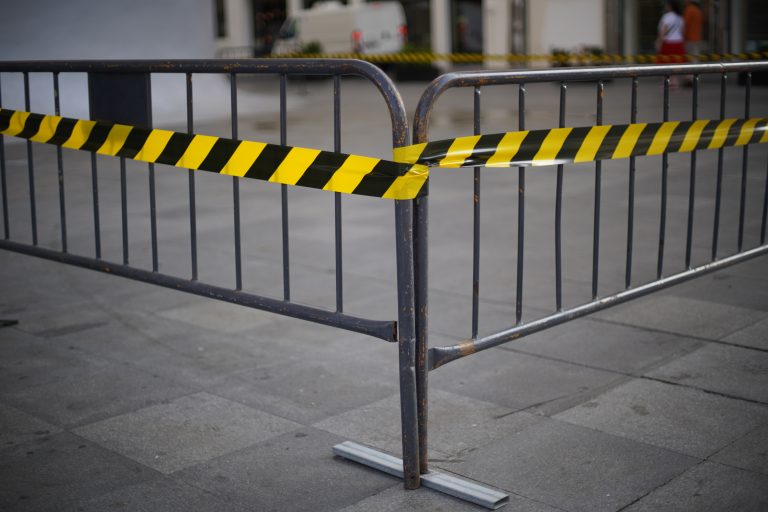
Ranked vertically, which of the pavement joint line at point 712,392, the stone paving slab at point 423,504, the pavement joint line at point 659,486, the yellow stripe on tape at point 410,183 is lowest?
the stone paving slab at point 423,504

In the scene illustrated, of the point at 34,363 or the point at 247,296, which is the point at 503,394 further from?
the point at 34,363

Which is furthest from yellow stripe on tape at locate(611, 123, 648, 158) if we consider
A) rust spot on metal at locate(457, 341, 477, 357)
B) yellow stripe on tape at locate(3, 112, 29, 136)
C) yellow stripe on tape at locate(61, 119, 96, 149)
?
yellow stripe on tape at locate(3, 112, 29, 136)

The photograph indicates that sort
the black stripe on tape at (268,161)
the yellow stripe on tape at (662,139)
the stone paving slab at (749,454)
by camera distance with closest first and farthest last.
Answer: the stone paving slab at (749,454) < the black stripe on tape at (268,161) < the yellow stripe on tape at (662,139)

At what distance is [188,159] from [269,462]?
139 cm

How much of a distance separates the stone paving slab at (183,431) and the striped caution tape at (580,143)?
1.50 metres

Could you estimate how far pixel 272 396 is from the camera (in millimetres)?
4680

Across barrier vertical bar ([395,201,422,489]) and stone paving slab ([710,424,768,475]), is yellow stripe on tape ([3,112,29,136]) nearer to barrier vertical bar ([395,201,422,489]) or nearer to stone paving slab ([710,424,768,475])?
barrier vertical bar ([395,201,422,489])

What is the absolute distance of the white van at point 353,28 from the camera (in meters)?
36.8

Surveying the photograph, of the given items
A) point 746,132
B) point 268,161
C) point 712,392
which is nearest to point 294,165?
point 268,161

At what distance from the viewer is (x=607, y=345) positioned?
533 cm

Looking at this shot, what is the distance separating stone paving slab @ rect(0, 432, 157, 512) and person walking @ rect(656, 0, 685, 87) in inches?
767

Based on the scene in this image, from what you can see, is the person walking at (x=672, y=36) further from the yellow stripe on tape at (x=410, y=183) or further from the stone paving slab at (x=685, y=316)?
the yellow stripe on tape at (x=410, y=183)

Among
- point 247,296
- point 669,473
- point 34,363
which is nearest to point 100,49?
point 34,363

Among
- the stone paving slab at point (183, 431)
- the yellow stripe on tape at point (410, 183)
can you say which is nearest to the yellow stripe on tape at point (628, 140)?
the yellow stripe on tape at point (410, 183)
